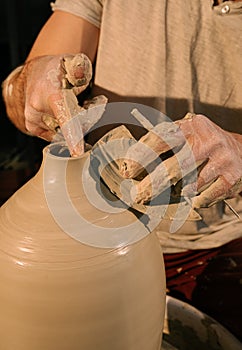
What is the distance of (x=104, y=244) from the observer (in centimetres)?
83

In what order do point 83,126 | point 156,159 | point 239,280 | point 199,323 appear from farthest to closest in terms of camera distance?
point 239,280 < point 199,323 < point 83,126 < point 156,159

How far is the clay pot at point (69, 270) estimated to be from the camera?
0.82 m

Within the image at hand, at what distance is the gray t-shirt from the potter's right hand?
26cm

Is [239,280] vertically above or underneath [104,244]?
underneath

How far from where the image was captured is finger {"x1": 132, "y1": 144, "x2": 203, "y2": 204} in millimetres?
792

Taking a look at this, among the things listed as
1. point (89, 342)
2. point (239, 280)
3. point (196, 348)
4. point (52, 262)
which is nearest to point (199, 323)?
point (196, 348)

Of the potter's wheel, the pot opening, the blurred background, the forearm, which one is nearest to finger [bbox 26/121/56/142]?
the forearm

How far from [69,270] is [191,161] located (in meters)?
0.26

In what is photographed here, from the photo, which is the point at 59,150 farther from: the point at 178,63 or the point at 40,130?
the point at 178,63

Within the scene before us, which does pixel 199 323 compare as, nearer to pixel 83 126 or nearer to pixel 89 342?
pixel 89 342

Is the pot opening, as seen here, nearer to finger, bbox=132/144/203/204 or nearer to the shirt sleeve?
finger, bbox=132/144/203/204

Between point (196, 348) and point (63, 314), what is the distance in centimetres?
55

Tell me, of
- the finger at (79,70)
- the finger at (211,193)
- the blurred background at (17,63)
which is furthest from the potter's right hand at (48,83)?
the blurred background at (17,63)

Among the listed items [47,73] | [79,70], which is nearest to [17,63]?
[47,73]
